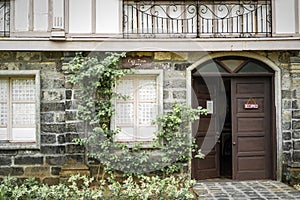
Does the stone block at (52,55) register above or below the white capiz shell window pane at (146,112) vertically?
above

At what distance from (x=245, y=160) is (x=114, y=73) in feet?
10.8

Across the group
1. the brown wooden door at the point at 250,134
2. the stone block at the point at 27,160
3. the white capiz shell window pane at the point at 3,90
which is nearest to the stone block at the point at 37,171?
the stone block at the point at 27,160

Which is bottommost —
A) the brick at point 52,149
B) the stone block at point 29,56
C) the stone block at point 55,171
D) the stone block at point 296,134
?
the stone block at point 55,171

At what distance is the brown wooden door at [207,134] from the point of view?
8664 millimetres

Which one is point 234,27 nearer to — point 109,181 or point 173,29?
point 173,29

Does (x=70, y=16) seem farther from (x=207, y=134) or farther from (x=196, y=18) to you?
(x=207, y=134)

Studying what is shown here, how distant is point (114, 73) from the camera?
7.98 meters

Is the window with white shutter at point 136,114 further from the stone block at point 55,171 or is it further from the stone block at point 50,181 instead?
the stone block at point 50,181

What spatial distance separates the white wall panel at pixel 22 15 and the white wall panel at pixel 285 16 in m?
4.91

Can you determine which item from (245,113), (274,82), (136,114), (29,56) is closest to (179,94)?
(136,114)

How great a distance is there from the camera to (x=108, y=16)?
320 inches

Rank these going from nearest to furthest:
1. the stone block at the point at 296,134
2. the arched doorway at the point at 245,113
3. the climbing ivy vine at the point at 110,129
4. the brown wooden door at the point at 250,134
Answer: the climbing ivy vine at the point at 110,129 < the stone block at the point at 296,134 < the arched doorway at the point at 245,113 < the brown wooden door at the point at 250,134

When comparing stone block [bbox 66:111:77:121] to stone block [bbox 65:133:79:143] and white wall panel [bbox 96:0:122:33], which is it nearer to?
stone block [bbox 65:133:79:143]

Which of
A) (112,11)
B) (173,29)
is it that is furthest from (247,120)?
(112,11)
